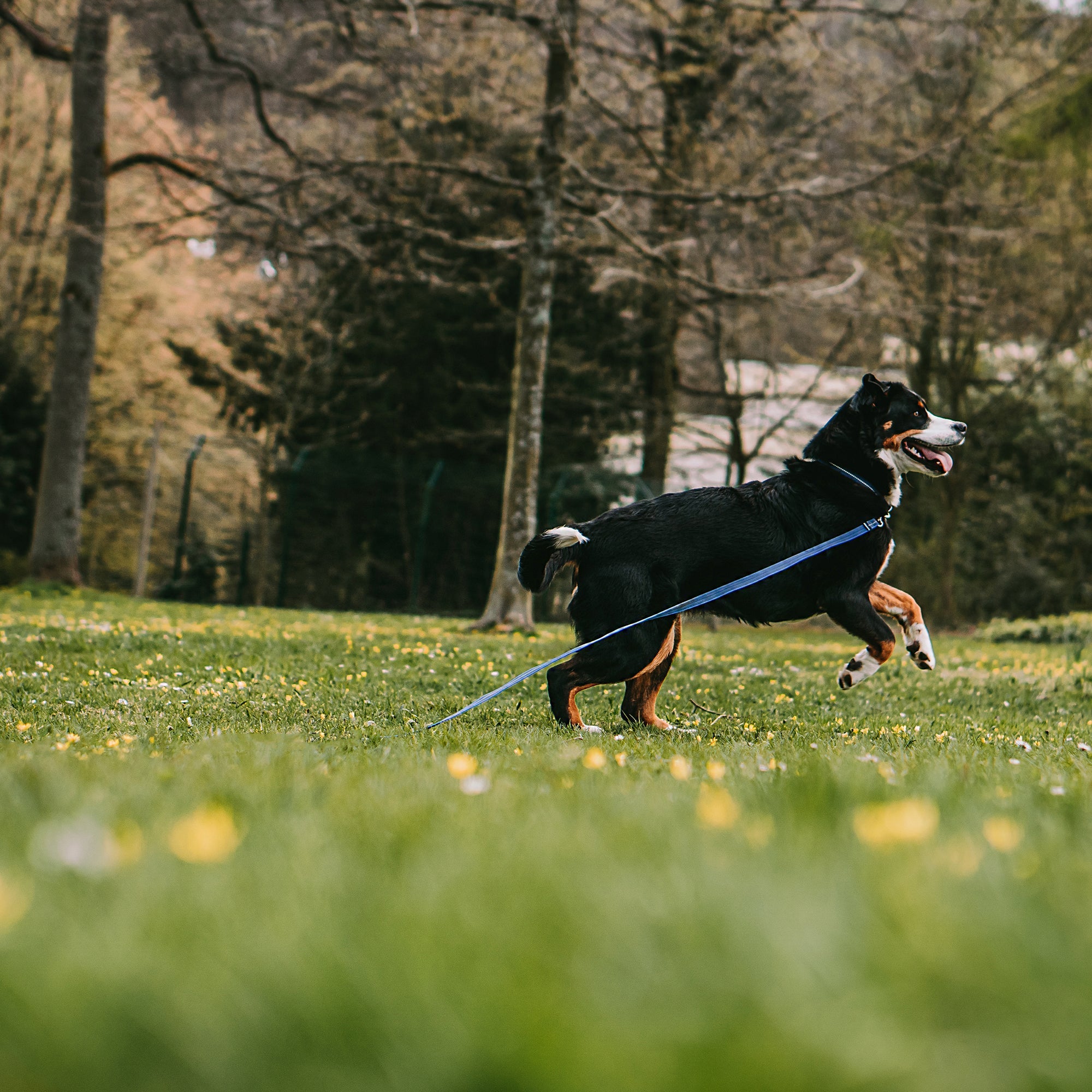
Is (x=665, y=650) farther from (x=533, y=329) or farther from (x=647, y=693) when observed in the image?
(x=533, y=329)

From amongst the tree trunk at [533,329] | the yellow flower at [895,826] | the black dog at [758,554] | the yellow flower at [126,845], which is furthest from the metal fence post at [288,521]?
the yellow flower at [895,826]

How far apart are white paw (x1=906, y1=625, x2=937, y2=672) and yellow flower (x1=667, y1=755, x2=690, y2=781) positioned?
2.38 metres

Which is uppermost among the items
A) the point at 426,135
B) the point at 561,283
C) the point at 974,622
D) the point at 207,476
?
the point at 426,135

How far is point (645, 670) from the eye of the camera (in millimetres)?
5480

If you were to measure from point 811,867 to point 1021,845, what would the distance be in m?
0.64

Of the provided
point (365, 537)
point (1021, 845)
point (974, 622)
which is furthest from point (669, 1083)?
point (974, 622)

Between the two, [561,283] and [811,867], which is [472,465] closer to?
[561,283]

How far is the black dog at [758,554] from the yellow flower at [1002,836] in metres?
3.06

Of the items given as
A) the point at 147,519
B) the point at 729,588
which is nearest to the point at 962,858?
the point at 729,588

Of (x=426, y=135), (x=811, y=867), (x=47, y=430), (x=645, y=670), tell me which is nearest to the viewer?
(x=811, y=867)

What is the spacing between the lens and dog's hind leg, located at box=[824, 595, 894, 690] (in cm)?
538

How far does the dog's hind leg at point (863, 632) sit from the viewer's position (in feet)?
17.6

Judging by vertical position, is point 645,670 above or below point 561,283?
below

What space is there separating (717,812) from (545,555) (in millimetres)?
3155
